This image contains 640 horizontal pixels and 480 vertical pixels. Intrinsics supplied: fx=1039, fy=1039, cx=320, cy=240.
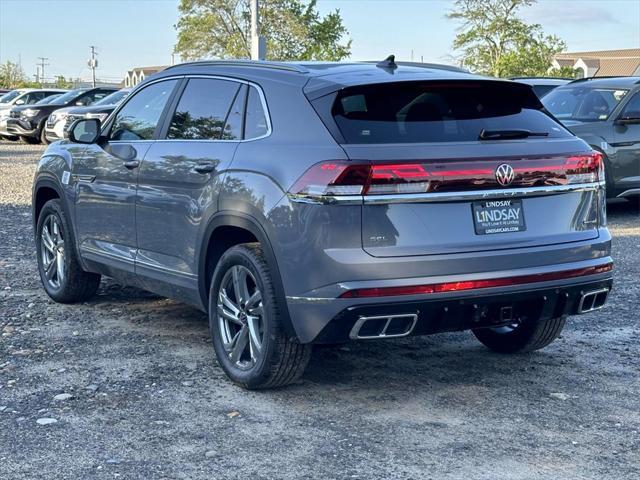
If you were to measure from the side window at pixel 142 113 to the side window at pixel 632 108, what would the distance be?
796 centimetres

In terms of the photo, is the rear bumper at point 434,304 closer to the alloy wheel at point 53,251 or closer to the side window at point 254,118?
the side window at point 254,118

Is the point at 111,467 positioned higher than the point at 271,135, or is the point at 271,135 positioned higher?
the point at 271,135

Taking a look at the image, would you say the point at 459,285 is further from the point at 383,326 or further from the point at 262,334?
Result: the point at 262,334

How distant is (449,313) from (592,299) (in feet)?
3.02

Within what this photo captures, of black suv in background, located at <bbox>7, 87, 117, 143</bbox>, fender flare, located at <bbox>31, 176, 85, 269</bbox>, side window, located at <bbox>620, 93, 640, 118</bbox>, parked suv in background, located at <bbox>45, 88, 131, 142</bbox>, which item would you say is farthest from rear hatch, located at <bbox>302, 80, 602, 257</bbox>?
black suv in background, located at <bbox>7, 87, 117, 143</bbox>

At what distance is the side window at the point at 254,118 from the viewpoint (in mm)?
5338

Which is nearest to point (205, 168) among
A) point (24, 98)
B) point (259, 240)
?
point (259, 240)

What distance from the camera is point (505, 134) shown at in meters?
5.12

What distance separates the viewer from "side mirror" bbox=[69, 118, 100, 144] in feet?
22.8

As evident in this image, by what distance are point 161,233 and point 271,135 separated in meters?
1.17

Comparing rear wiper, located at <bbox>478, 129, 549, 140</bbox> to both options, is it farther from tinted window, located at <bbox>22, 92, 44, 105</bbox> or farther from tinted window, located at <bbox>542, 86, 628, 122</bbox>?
tinted window, located at <bbox>22, 92, 44, 105</bbox>

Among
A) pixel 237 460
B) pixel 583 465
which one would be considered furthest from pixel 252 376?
pixel 583 465

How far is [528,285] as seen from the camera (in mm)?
4992

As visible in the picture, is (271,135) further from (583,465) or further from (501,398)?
(583,465)
